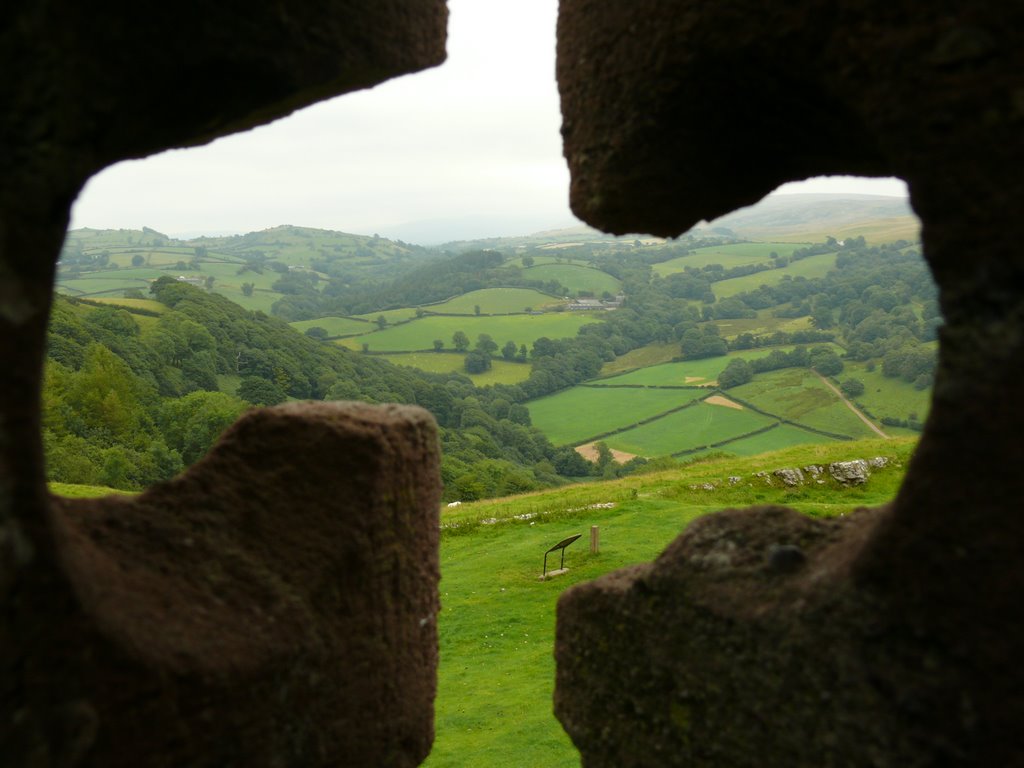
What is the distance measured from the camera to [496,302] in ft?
457

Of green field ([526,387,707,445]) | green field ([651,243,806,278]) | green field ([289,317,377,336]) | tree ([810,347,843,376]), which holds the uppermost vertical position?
green field ([651,243,806,278])

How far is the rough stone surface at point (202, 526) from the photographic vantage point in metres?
3.66

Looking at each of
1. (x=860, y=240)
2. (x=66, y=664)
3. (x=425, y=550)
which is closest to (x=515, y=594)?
(x=425, y=550)

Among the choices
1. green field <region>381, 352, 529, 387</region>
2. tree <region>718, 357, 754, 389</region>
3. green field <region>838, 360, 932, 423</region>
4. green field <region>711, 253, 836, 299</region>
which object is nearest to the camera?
green field <region>838, 360, 932, 423</region>

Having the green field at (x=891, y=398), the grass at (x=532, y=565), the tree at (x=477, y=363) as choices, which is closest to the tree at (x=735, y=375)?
the green field at (x=891, y=398)

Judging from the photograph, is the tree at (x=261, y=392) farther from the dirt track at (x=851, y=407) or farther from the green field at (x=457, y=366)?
the dirt track at (x=851, y=407)

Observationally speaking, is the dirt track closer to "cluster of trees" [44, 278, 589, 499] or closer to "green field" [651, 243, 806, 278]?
"cluster of trees" [44, 278, 589, 499]

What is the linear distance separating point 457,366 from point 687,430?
1604 inches

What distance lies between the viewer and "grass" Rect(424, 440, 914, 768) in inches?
478

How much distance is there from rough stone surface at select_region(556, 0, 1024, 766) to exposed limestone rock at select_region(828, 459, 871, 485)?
70.1 ft

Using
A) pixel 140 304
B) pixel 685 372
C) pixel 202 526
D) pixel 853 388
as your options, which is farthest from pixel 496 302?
pixel 202 526

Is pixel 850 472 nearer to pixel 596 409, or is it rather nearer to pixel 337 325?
pixel 596 409

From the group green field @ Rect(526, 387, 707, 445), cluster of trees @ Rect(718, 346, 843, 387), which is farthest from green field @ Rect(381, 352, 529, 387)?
cluster of trees @ Rect(718, 346, 843, 387)

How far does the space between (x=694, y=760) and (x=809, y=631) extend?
4.48ft
